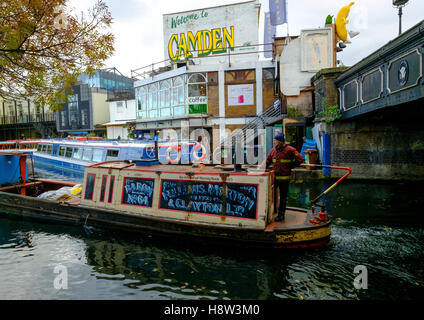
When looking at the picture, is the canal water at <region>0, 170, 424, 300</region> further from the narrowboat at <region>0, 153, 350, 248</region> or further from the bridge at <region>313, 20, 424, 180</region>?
the bridge at <region>313, 20, 424, 180</region>

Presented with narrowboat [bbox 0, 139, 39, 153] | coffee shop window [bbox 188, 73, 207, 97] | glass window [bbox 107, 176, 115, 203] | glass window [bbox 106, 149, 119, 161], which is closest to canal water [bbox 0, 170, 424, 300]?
glass window [bbox 107, 176, 115, 203]

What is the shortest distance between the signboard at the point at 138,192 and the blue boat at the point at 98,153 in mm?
5918

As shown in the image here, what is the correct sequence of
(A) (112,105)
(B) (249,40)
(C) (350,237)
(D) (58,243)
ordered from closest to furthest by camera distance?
(C) (350,237) < (D) (58,243) < (B) (249,40) < (A) (112,105)

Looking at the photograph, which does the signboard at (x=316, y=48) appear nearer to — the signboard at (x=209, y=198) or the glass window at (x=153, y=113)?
the glass window at (x=153, y=113)

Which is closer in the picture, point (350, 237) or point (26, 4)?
point (26, 4)

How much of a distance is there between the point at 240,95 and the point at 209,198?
1636cm

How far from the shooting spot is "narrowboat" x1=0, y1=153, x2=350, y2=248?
6.53 meters

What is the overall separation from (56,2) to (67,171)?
19.0 m

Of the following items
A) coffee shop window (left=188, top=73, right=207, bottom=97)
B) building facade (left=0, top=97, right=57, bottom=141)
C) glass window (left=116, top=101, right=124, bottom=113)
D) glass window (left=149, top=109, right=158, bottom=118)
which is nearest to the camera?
coffee shop window (left=188, top=73, right=207, bottom=97)

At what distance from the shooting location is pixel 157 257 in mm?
6734

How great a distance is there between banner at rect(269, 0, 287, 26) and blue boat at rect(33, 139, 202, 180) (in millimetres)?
11047

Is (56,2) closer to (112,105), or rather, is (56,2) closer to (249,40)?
(249,40)

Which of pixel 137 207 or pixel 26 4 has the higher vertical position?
pixel 26 4
